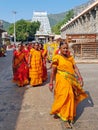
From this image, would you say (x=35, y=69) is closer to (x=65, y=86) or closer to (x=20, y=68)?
(x=20, y=68)

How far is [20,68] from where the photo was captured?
11633 mm

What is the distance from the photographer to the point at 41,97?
9109 mm

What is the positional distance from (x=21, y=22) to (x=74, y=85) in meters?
91.1

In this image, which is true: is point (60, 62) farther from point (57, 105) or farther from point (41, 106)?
point (41, 106)

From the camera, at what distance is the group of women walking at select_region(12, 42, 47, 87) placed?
36.8ft

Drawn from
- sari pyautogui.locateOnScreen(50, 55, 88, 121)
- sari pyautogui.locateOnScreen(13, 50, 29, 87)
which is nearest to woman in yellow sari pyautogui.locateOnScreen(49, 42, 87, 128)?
sari pyautogui.locateOnScreen(50, 55, 88, 121)

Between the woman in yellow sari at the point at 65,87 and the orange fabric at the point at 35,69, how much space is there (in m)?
4.68

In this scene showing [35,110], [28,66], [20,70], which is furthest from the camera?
[20,70]

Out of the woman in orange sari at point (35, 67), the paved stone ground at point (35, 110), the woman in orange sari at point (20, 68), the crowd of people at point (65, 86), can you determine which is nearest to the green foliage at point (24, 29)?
the woman in orange sari at point (20, 68)

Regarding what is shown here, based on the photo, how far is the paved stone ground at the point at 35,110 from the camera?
20.2 ft

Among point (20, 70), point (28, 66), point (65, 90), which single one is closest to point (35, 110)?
point (65, 90)

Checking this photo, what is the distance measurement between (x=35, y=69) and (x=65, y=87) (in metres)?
5.09

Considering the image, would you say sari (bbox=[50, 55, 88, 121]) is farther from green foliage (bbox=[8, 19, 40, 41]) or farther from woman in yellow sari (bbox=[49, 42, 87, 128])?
green foliage (bbox=[8, 19, 40, 41])

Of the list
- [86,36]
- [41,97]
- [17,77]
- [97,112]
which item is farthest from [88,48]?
[97,112]
